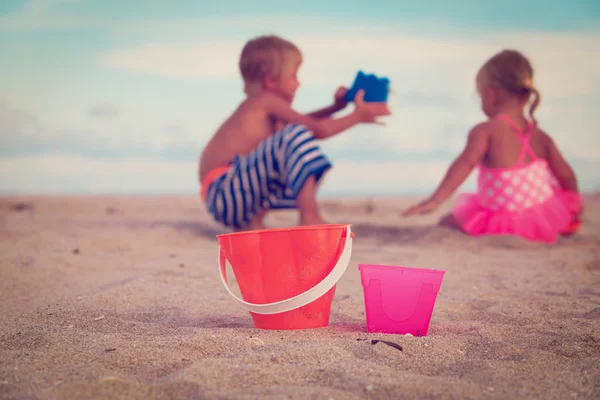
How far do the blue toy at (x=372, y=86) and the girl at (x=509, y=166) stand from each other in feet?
2.38

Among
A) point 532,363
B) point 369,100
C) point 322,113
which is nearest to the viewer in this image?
point 532,363

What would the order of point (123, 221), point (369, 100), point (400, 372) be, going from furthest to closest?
point (123, 221), point (369, 100), point (400, 372)

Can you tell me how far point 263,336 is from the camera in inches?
67.9

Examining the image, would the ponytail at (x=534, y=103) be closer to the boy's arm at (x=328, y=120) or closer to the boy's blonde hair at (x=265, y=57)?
the boy's arm at (x=328, y=120)

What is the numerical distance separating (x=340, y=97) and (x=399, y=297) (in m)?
2.76

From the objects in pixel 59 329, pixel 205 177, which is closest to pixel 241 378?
pixel 59 329

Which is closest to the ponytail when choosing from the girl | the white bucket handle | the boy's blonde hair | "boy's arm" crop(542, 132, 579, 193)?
the girl

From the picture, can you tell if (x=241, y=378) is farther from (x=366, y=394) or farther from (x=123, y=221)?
(x=123, y=221)

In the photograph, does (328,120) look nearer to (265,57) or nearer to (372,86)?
(372,86)

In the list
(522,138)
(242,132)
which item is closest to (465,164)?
(522,138)

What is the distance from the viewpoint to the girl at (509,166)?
402 centimetres

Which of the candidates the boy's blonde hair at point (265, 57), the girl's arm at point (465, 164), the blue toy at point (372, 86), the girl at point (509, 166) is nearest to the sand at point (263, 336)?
the girl at point (509, 166)

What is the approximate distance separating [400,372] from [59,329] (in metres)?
1.10

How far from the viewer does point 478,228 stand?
161 inches
